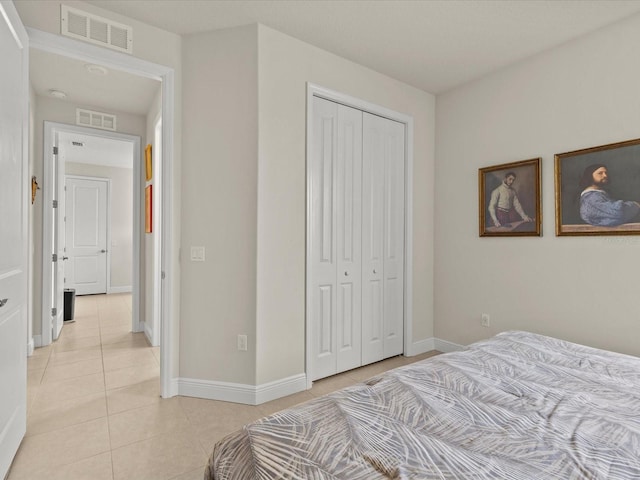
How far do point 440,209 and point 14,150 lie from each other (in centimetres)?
347

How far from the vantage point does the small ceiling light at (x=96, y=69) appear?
10.5 ft

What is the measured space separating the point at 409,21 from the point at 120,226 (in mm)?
7378

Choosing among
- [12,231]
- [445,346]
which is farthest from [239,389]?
[445,346]

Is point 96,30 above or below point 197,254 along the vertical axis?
above

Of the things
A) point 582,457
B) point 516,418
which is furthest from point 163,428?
point 582,457

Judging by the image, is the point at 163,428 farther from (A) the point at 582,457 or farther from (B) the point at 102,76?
(B) the point at 102,76

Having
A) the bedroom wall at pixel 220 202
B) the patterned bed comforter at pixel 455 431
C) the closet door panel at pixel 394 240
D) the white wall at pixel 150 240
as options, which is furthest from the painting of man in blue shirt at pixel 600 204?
the white wall at pixel 150 240

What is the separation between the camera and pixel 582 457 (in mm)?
955

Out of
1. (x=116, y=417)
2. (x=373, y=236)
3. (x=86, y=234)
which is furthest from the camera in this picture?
(x=86, y=234)

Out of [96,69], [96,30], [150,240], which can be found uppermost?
[96,69]

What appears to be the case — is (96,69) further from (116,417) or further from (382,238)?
(382,238)

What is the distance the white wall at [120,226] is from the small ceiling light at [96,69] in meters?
4.80

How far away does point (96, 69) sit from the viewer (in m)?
3.26

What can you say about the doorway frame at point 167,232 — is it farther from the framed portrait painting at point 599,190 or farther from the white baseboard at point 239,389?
the framed portrait painting at point 599,190
